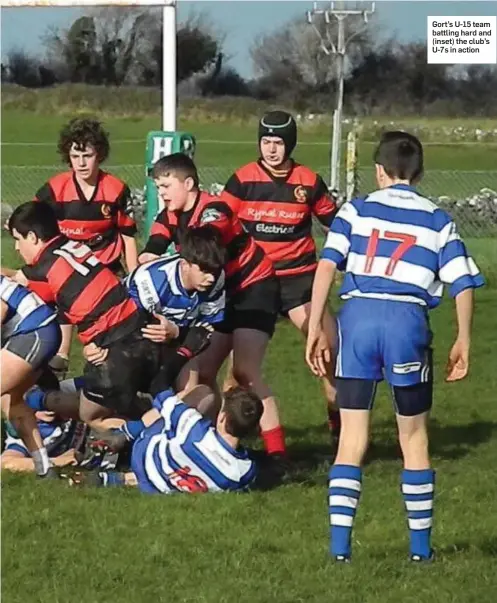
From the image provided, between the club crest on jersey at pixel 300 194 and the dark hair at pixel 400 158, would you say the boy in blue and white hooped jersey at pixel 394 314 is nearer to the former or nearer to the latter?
the dark hair at pixel 400 158

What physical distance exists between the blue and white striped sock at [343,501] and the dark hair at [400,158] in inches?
48.3

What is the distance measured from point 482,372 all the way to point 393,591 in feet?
19.9

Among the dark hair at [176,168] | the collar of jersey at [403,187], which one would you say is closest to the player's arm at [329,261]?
the collar of jersey at [403,187]

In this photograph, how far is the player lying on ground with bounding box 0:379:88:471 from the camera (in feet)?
25.0

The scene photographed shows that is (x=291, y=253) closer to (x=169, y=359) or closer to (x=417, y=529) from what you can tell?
(x=169, y=359)

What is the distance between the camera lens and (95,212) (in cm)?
862

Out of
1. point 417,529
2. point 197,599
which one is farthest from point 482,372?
point 197,599

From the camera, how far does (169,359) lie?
735 cm

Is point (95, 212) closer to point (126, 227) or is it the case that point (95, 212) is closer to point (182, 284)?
point (126, 227)

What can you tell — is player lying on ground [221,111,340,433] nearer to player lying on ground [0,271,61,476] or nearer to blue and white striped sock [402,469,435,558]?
player lying on ground [0,271,61,476]

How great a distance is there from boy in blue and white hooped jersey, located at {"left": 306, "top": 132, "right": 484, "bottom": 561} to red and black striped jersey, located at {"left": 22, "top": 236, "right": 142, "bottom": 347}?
171 centimetres

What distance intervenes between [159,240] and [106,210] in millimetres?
824

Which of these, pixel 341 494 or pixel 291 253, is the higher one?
pixel 291 253

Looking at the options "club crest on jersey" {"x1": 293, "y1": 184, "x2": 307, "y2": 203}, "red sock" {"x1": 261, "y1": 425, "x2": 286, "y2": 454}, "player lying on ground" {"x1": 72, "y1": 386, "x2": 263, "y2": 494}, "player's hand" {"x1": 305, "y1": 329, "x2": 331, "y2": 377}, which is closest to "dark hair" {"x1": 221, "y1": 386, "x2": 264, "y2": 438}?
"player lying on ground" {"x1": 72, "y1": 386, "x2": 263, "y2": 494}
